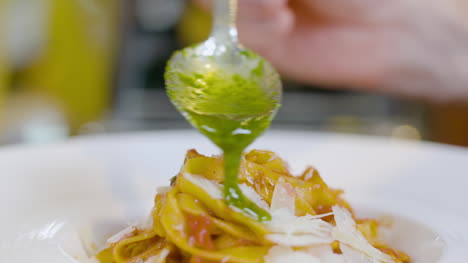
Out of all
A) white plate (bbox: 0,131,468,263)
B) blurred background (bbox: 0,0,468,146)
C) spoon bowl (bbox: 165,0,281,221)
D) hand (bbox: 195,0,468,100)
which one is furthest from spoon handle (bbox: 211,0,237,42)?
blurred background (bbox: 0,0,468,146)

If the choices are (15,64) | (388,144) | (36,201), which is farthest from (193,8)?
(36,201)

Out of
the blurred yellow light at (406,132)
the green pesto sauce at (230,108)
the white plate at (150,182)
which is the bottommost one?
the blurred yellow light at (406,132)

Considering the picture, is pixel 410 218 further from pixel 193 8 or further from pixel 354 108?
pixel 193 8

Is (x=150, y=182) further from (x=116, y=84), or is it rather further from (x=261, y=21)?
(x=116, y=84)

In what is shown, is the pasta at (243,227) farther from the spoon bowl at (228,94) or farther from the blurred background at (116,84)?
the blurred background at (116,84)

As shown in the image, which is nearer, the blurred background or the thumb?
the thumb

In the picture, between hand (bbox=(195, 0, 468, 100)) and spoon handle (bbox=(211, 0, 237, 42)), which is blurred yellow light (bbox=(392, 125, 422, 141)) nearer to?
hand (bbox=(195, 0, 468, 100))

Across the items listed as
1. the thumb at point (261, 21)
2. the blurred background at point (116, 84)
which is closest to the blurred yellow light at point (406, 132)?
the blurred background at point (116, 84)
